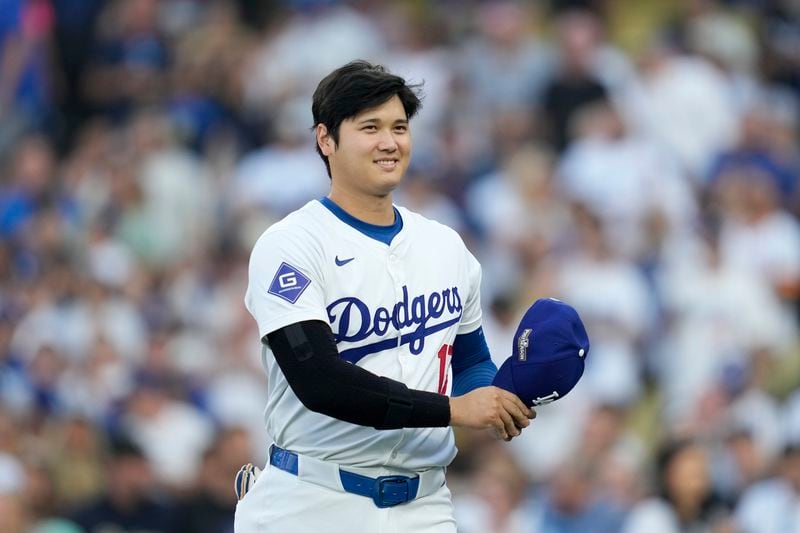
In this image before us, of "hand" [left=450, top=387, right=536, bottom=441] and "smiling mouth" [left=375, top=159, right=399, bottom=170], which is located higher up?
"smiling mouth" [left=375, top=159, right=399, bottom=170]

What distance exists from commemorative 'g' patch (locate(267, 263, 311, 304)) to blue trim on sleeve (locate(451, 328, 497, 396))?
27.9 inches

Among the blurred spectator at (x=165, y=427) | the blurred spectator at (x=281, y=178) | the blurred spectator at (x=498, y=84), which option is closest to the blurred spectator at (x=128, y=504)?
the blurred spectator at (x=165, y=427)

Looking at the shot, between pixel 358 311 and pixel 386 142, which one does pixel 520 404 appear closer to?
pixel 358 311

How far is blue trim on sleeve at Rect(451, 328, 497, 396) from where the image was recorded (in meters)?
4.86

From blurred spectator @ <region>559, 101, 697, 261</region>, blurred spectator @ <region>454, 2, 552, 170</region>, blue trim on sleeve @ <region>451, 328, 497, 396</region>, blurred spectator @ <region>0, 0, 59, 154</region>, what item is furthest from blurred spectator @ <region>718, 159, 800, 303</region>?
blurred spectator @ <region>0, 0, 59, 154</region>

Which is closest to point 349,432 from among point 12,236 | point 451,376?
point 451,376

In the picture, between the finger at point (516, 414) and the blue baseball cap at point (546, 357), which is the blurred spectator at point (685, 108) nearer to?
the blue baseball cap at point (546, 357)

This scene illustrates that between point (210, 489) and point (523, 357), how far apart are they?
16.3ft

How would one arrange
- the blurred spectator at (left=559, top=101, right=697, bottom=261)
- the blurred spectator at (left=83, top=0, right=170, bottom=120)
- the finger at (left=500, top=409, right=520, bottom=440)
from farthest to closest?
1. the blurred spectator at (left=83, top=0, right=170, bottom=120)
2. the blurred spectator at (left=559, top=101, right=697, bottom=261)
3. the finger at (left=500, top=409, right=520, bottom=440)

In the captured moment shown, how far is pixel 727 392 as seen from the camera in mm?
8820

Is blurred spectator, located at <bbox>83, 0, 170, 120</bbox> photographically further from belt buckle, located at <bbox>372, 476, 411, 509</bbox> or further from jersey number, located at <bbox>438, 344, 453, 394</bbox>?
belt buckle, located at <bbox>372, 476, 411, 509</bbox>

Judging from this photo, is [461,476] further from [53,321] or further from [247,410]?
[53,321]

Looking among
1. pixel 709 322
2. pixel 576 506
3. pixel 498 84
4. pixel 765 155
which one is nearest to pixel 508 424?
pixel 576 506

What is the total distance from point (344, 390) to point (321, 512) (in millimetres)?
452
